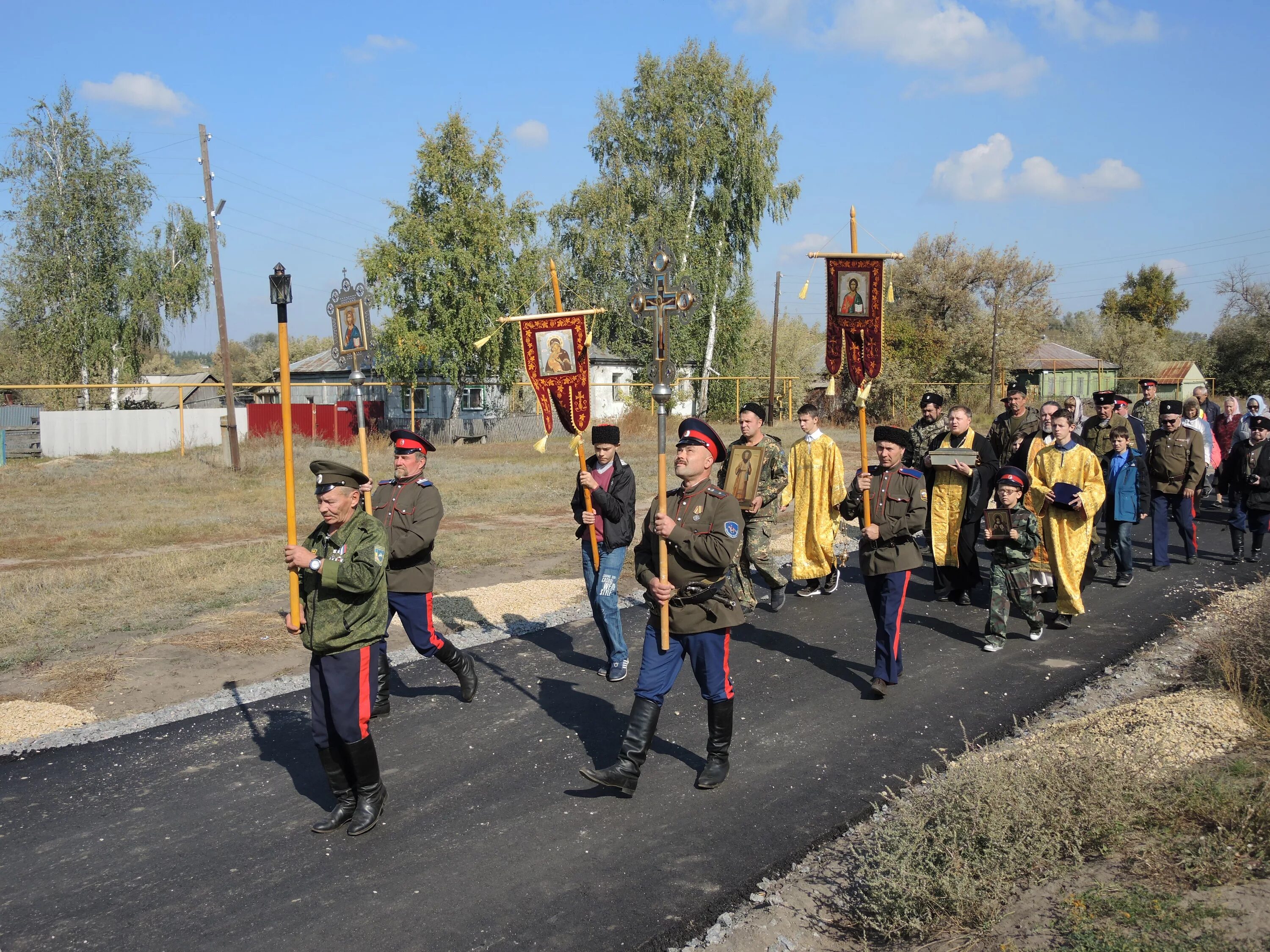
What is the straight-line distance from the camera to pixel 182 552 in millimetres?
13312

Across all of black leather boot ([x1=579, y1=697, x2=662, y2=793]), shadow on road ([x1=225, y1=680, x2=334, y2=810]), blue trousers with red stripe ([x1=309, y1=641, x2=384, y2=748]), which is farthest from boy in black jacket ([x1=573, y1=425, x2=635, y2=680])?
blue trousers with red stripe ([x1=309, y1=641, x2=384, y2=748])

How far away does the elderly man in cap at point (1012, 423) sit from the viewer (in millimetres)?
10305

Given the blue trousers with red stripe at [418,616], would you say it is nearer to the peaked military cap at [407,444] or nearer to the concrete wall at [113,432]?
the peaked military cap at [407,444]

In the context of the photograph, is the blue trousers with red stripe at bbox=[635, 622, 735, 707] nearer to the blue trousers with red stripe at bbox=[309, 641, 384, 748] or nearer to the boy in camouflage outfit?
the blue trousers with red stripe at bbox=[309, 641, 384, 748]

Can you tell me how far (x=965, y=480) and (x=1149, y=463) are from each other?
3389 mm

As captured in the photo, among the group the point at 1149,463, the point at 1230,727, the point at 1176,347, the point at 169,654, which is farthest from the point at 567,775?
the point at 1176,347

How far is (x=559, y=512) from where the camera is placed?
1770cm

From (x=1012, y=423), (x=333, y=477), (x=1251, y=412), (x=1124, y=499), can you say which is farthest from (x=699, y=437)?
(x=1251, y=412)

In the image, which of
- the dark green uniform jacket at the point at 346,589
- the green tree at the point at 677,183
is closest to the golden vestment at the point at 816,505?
the dark green uniform jacket at the point at 346,589

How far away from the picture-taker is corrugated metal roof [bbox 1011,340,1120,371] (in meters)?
47.2

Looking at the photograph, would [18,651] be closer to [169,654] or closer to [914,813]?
[169,654]

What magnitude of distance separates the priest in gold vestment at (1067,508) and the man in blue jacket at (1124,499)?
1468 millimetres

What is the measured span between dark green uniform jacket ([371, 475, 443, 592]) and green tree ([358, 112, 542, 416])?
25.6m

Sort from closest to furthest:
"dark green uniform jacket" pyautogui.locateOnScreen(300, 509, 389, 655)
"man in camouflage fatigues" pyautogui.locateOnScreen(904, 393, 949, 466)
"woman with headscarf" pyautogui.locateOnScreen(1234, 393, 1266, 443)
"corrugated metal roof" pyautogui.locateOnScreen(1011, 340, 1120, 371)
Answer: "dark green uniform jacket" pyautogui.locateOnScreen(300, 509, 389, 655), "man in camouflage fatigues" pyautogui.locateOnScreen(904, 393, 949, 466), "woman with headscarf" pyautogui.locateOnScreen(1234, 393, 1266, 443), "corrugated metal roof" pyautogui.locateOnScreen(1011, 340, 1120, 371)
